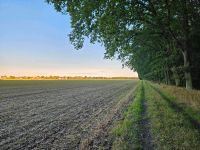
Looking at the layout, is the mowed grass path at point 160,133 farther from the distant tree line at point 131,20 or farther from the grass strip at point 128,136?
the distant tree line at point 131,20

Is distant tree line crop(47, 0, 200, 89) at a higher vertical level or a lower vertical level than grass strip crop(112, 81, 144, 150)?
higher

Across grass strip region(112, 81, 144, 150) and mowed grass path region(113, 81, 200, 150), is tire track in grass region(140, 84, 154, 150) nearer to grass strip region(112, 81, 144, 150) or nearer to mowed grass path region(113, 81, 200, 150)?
mowed grass path region(113, 81, 200, 150)

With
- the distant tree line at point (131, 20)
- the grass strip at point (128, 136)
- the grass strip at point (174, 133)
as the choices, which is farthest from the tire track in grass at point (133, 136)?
the distant tree line at point (131, 20)

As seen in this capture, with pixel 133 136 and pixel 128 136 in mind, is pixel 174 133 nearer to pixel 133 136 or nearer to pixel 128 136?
pixel 133 136

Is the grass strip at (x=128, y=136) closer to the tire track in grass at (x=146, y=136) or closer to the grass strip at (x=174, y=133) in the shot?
the tire track in grass at (x=146, y=136)

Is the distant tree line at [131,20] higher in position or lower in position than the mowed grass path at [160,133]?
higher

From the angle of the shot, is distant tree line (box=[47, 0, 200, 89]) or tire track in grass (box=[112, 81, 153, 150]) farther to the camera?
distant tree line (box=[47, 0, 200, 89])

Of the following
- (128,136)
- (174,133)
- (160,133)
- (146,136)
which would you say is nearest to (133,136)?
(128,136)

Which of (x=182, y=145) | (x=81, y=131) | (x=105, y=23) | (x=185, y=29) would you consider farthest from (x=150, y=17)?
(x=182, y=145)

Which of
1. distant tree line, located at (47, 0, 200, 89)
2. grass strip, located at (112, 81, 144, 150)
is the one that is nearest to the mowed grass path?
grass strip, located at (112, 81, 144, 150)

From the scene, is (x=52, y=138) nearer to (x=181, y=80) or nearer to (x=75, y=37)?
(x=75, y=37)

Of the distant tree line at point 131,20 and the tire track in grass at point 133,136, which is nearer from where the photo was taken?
the tire track in grass at point 133,136

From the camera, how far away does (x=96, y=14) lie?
24.8 m

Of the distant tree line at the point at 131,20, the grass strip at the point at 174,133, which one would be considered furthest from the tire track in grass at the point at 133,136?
the distant tree line at the point at 131,20
